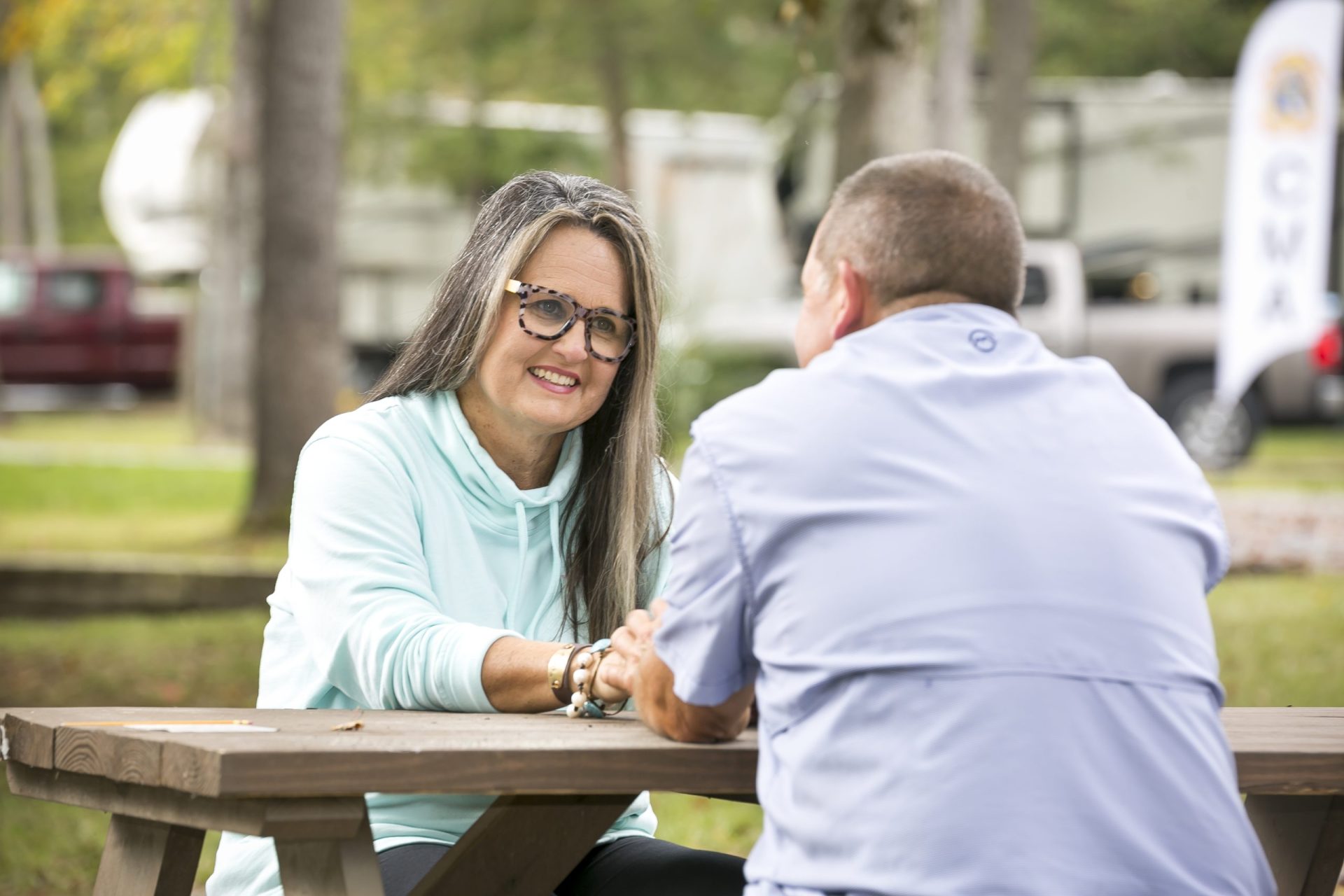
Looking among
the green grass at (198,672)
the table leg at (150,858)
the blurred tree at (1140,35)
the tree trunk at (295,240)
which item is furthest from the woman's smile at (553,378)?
the blurred tree at (1140,35)

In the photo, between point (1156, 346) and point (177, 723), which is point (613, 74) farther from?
point (177, 723)

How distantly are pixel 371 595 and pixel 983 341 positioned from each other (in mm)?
1026

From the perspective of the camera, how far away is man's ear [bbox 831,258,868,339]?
6.98ft

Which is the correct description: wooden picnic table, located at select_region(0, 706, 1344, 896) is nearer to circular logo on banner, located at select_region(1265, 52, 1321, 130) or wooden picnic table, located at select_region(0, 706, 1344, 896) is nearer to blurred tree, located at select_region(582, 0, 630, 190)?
circular logo on banner, located at select_region(1265, 52, 1321, 130)

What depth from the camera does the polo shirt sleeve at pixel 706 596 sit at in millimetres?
2031

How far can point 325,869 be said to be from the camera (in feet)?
6.81

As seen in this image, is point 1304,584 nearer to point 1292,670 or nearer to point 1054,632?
point 1292,670

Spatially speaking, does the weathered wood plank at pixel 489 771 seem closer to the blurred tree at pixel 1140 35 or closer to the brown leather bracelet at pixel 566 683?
the brown leather bracelet at pixel 566 683

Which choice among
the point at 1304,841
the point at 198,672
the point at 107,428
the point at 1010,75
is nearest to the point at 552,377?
the point at 1304,841

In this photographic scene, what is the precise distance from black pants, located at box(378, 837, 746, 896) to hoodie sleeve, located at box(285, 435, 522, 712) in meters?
0.23

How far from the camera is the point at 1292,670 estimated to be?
7293mm

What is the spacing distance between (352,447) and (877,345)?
1.01m

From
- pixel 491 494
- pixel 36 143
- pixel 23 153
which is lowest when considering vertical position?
pixel 23 153

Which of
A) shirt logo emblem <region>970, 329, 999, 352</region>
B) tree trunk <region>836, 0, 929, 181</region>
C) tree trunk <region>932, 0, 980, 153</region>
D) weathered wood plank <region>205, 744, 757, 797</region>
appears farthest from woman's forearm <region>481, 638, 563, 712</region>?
tree trunk <region>932, 0, 980, 153</region>
